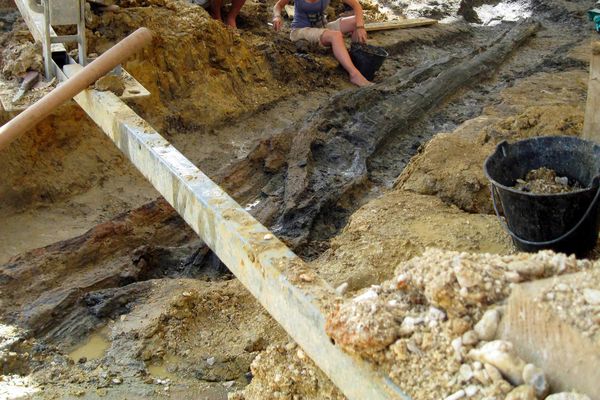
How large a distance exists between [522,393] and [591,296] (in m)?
0.35

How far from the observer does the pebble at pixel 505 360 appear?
1944mm

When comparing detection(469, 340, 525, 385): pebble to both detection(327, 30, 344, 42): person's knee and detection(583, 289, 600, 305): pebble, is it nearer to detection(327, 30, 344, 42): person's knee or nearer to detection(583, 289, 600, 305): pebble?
detection(583, 289, 600, 305): pebble

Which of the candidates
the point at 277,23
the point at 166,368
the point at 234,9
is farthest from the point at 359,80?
the point at 166,368

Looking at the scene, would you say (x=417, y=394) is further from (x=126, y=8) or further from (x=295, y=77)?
(x=295, y=77)

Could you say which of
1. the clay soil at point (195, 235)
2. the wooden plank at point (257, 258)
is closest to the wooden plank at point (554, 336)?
the clay soil at point (195, 235)

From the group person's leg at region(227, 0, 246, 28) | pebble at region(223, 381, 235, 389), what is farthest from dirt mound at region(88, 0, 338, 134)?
pebble at region(223, 381, 235, 389)

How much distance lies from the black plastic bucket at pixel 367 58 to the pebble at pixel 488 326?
24.0 ft

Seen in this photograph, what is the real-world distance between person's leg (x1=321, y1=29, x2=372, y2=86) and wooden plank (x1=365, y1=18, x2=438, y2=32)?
1630mm

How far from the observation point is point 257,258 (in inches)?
115

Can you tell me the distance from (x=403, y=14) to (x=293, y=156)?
7.48 metres

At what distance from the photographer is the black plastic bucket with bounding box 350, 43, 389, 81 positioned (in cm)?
902

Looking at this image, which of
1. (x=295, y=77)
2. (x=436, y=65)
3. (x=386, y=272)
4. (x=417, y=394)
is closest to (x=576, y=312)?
(x=417, y=394)

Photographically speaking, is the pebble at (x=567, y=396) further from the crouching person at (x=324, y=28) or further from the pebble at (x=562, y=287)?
the crouching person at (x=324, y=28)

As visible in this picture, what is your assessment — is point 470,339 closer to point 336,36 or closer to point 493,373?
point 493,373
